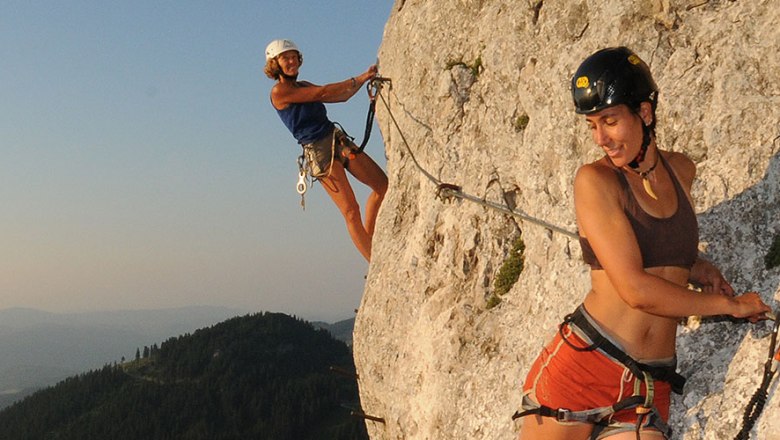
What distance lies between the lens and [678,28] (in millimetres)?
8500

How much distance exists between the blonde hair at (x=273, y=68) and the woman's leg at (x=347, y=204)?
82.8 inches

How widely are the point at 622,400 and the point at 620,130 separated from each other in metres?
2.02

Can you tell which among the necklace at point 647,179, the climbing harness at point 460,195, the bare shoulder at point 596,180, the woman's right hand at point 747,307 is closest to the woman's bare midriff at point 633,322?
the woman's right hand at point 747,307

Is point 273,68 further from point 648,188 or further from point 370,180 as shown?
point 648,188

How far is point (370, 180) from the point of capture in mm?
14297

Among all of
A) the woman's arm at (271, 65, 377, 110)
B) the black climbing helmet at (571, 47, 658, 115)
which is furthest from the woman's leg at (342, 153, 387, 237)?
the black climbing helmet at (571, 47, 658, 115)

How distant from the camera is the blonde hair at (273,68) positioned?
12.5 meters

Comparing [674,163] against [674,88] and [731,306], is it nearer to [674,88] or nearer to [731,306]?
[731,306]

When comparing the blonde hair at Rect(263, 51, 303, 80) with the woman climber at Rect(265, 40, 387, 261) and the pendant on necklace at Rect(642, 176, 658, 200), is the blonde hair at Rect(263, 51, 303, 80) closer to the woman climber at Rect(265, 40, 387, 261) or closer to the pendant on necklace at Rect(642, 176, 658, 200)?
the woman climber at Rect(265, 40, 387, 261)

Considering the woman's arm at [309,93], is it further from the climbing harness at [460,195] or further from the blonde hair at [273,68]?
the climbing harness at [460,195]

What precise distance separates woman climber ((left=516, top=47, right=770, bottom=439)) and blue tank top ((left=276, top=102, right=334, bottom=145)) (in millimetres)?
8565

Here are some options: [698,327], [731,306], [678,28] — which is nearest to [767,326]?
[698,327]

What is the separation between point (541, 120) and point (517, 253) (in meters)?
1.94

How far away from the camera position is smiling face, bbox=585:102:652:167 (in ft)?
16.7
